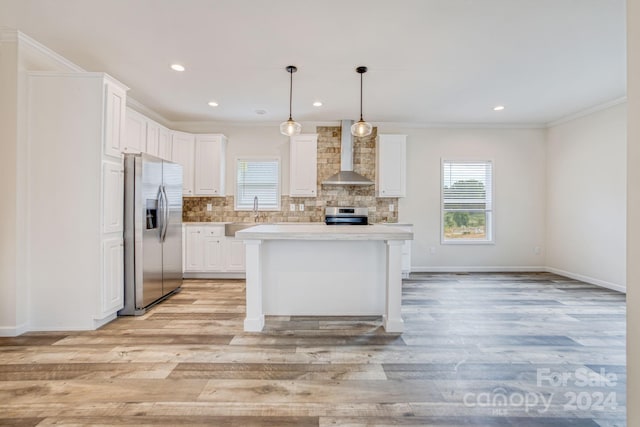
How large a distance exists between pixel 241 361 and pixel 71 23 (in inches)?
123

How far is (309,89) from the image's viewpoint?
4.02 meters

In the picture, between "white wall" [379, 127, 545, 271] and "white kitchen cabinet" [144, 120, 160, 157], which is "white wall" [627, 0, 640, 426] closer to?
"white wall" [379, 127, 545, 271]

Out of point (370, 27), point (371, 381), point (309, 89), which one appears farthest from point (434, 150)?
point (371, 381)

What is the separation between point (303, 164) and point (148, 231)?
280cm

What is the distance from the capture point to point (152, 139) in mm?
4590

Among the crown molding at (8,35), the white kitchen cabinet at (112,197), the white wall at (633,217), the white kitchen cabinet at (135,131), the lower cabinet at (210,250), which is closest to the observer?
the white wall at (633,217)

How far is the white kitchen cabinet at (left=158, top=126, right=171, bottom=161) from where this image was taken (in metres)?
4.80

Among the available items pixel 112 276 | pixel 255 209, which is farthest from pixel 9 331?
pixel 255 209

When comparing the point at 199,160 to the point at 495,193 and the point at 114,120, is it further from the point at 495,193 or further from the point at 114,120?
the point at 495,193

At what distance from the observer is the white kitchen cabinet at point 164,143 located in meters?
4.80

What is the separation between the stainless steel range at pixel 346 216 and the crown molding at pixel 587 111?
147 inches

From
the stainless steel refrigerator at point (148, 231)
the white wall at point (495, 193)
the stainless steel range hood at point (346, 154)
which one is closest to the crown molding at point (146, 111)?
the stainless steel refrigerator at point (148, 231)

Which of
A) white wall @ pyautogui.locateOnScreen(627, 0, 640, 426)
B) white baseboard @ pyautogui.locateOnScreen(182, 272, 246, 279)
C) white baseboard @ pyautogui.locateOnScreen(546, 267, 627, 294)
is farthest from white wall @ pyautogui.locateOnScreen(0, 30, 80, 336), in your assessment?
white baseboard @ pyautogui.locateOnScreen(546, 267, 627, 294)

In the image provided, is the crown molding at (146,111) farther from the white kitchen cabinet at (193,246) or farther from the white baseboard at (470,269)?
the white baseboard at (470,269)
